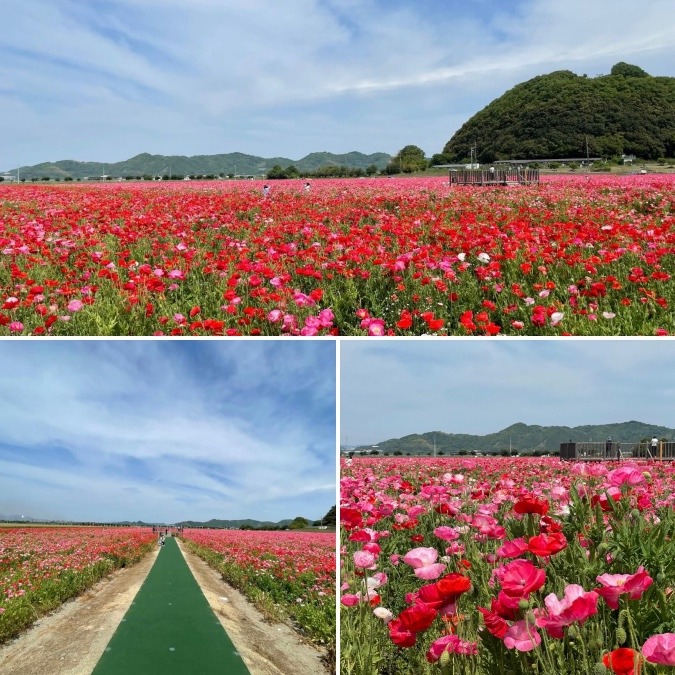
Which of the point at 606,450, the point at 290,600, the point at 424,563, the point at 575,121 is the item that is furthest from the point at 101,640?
the point at 575,121

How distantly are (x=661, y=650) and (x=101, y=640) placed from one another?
210 centimetres

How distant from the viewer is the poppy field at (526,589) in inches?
66.7

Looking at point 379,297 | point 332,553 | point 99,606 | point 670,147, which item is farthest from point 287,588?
point 670,147

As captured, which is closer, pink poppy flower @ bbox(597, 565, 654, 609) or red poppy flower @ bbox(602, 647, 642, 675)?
red poppy flower @ bbox(602, 647, 642, 675)

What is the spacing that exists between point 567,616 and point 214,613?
5.36 ft

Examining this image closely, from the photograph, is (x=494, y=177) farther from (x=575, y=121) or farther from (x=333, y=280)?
(x=575, y=121)

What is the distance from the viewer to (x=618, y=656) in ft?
4.90

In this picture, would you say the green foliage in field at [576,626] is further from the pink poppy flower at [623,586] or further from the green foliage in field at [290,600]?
the green foliage in field at [290,600]

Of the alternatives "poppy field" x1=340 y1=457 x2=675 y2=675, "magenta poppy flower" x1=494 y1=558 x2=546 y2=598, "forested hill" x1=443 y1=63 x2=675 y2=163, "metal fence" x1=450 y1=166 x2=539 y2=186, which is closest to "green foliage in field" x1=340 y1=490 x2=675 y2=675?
"poppy field" x1=340 y1=457 x2=675 y2=675

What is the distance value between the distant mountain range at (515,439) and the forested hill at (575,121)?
73.8m

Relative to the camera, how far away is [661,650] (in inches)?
58.6

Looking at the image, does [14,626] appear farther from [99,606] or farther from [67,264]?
[67,264]

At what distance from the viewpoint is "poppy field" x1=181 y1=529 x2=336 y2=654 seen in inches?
111

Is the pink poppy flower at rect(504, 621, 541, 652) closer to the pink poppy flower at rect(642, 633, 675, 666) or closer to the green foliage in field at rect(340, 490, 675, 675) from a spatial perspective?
the green foliage in field at rect(340, 490, 675, 675)
